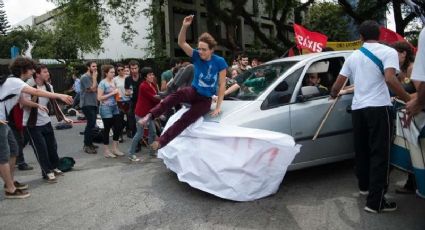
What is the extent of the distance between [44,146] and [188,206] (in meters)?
2.56

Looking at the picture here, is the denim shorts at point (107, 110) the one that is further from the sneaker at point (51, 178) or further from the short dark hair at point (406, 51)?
the short dark hair at point (406, 51)

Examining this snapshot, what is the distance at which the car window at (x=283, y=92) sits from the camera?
541cm

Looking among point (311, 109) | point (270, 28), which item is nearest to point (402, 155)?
point (311, 109)

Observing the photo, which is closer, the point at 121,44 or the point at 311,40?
the point at 311,40

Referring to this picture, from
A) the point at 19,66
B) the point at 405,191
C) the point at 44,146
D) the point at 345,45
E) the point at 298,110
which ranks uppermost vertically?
the point at 345,45

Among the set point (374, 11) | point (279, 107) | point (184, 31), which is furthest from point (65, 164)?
point (374, 11)

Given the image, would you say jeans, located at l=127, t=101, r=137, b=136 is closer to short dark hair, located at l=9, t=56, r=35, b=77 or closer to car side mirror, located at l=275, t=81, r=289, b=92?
short dark hair, located at l=9, t=56, r=35, b=77

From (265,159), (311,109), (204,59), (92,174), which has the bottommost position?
(92,174)

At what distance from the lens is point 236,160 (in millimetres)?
4820

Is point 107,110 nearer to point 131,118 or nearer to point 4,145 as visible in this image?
point 131,118

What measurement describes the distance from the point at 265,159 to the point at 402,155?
1.39 metres

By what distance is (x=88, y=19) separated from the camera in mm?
19719

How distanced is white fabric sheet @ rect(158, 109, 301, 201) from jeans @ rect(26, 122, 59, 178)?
7.52ft

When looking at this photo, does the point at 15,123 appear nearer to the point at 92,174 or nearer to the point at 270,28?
the point at 92,174
